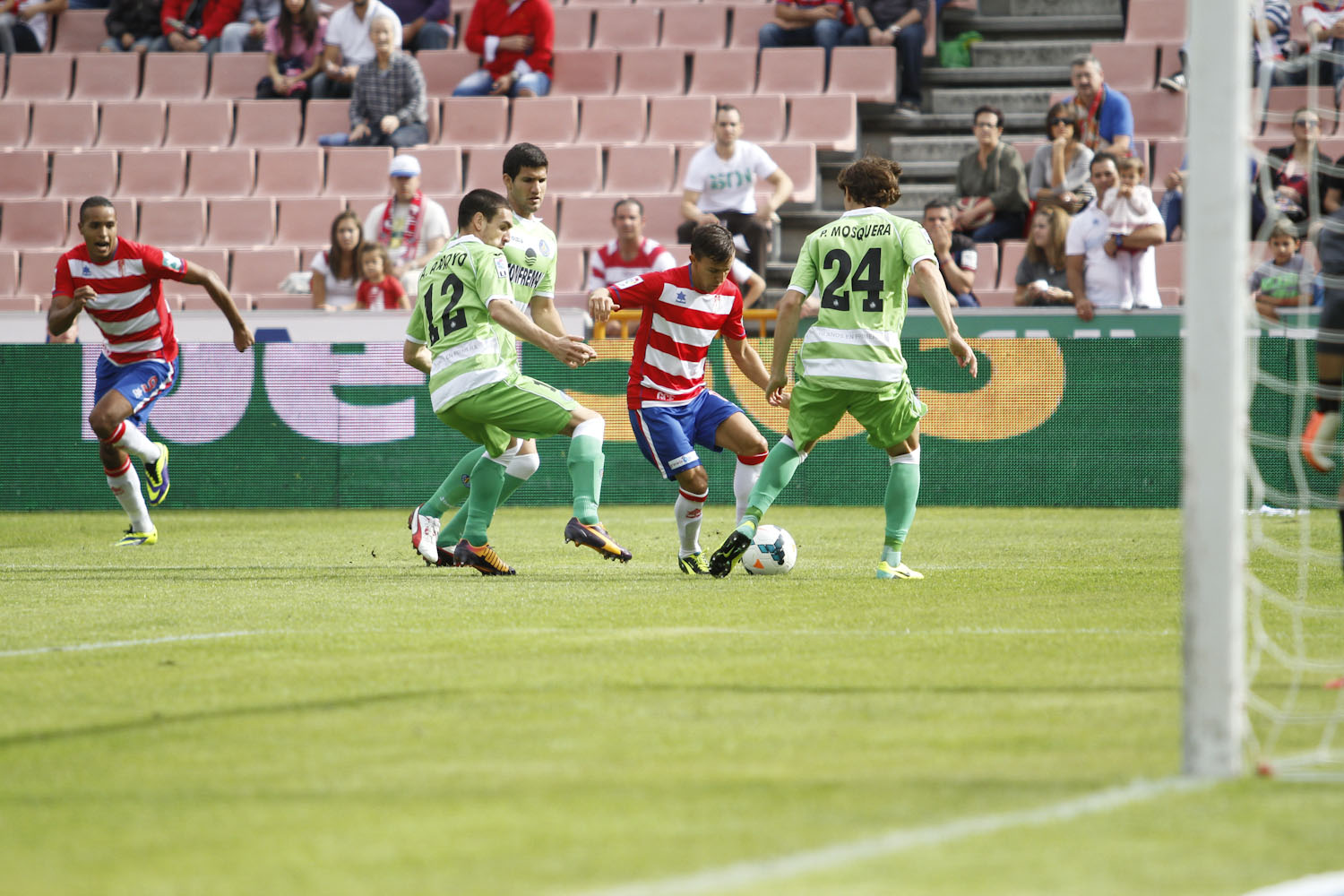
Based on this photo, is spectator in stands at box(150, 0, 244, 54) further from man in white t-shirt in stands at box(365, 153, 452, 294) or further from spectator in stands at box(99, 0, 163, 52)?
man in white t-shirt in stands at box(365, 153, 452, 294)

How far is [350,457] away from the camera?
13672mm

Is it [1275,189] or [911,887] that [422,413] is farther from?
[911,887]

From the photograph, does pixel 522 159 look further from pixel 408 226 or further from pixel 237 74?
pixel 237 74

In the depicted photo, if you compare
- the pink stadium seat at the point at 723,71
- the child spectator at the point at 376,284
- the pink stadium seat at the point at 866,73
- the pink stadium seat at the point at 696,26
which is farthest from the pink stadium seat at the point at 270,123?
the pink stadium seat at the point at 866,73

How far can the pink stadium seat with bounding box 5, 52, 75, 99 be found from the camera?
18.8 metres

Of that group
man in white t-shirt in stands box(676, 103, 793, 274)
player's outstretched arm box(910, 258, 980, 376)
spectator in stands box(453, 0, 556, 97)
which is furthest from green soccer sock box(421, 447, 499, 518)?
spectator in stands box(453, 0, 556, 97)

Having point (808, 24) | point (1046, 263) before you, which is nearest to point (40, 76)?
point (808, 24)

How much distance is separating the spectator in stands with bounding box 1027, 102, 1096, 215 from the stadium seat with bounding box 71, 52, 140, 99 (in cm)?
1019

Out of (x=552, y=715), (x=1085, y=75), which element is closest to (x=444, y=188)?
(x=1085, y=75)

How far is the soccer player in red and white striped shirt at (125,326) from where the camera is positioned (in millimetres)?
10469

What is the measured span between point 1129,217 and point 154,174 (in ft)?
32.7

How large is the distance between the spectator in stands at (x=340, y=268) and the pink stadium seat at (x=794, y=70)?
4921mm

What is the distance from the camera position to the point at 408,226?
49.8 ft

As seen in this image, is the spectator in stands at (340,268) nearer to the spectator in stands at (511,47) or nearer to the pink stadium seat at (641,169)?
the pink stadium seat at (641,169)
